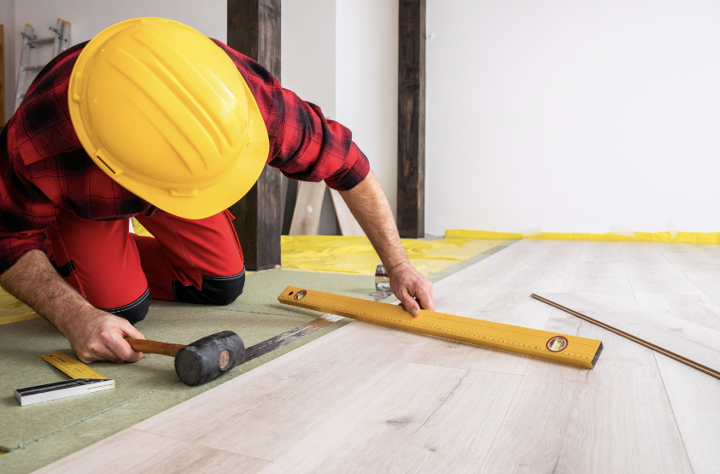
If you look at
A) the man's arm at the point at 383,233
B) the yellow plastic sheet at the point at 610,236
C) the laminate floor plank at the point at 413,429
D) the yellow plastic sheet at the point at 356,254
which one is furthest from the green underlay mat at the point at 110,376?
the yellow plastic sheet at the point at 610,236

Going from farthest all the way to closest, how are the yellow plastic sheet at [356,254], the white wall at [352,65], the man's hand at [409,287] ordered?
the white wall at [352,65], the yellow plastic sheet at [356,254], the man's hand at [409,287]

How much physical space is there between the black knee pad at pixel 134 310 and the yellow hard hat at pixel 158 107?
1.98ft

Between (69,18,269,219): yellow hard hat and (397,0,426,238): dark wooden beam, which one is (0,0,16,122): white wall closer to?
(397,0,426,238): dark wooden beam

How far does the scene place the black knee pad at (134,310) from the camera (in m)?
1.52

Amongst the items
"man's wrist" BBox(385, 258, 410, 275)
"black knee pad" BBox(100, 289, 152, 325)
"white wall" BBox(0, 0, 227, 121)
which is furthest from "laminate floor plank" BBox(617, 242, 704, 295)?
"white wall" BBox(0, 0, 227, 121)

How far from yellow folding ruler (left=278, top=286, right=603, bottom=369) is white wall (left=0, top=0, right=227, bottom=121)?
200 inches

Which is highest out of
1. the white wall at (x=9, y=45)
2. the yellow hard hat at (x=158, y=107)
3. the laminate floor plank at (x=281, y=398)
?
the white wall at (x=9, y=45)

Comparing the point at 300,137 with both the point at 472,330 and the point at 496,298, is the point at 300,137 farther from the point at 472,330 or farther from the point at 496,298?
the point at 496,298

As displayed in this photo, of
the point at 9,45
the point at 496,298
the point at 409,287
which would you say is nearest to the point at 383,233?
the point at 409,287

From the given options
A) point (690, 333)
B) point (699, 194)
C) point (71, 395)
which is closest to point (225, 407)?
point (71, 395)

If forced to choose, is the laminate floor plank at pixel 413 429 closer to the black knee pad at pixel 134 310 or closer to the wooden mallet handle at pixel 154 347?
the wooden mallet handle at pixel 154 347

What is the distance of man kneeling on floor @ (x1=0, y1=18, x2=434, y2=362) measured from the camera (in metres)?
0.96

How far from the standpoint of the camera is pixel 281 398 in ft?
3.16

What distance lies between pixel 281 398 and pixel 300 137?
0.72 meters
